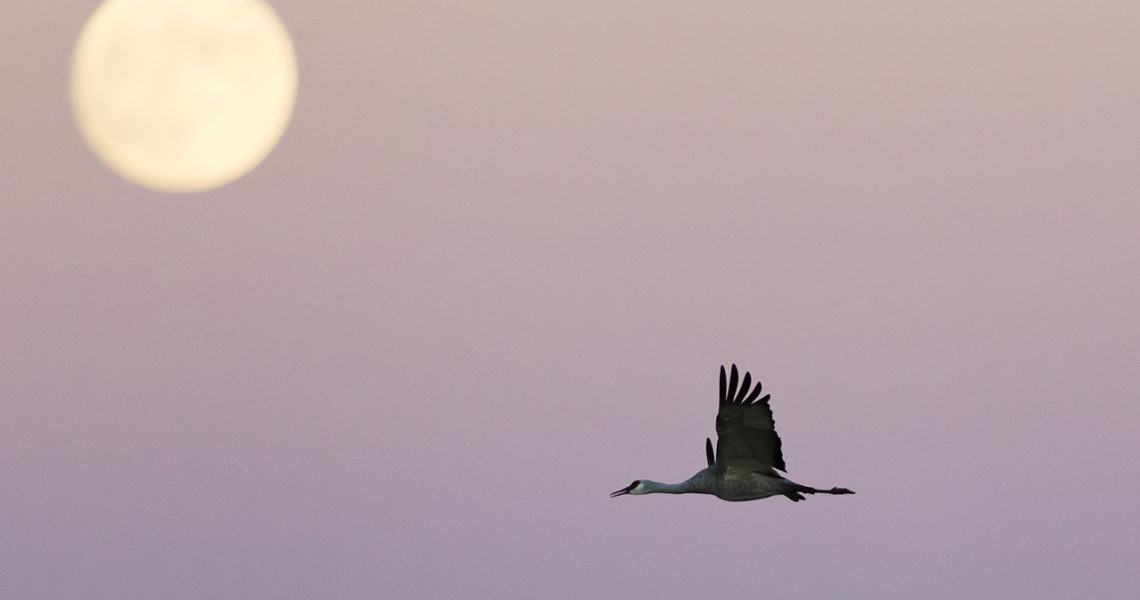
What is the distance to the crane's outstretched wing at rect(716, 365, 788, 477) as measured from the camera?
130 feet

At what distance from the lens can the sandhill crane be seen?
39781mm

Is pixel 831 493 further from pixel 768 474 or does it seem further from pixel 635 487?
pixel 635 487

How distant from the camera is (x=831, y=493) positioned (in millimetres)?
40812

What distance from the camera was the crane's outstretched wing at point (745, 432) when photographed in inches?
1561

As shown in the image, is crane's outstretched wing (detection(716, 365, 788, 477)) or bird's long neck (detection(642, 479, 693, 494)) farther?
bird's long neck (detection(642, 479, 693, 494))

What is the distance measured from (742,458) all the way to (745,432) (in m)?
1.06

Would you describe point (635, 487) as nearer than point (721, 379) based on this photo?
No

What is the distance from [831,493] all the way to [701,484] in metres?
3.17

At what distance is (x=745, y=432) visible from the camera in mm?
40531

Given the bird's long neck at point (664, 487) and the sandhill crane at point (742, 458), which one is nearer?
the sandhill crane at point (742, 458)

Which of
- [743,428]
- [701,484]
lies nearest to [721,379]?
[743,428]

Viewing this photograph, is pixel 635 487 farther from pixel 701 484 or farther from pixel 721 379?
pixel 721 379

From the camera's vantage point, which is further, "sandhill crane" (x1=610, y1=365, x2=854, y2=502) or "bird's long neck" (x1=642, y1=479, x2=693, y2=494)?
"bird's long neck" (x1=642, y1=479, x2=693, y2=494)

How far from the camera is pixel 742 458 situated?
136 feet
